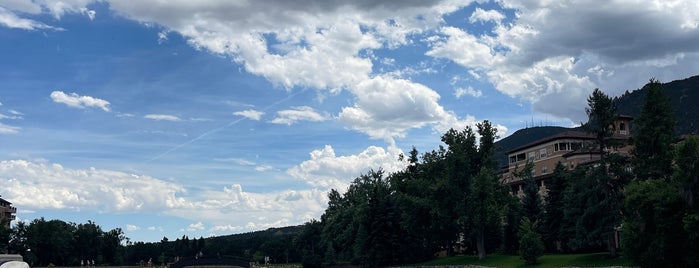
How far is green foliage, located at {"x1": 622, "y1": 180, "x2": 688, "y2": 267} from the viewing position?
43438 millimetres

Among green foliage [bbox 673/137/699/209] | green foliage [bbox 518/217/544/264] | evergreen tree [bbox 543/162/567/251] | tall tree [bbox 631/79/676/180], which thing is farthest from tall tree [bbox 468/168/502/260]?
green foliage [bbox 673/137/699/209]

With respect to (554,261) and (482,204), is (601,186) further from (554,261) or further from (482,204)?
(482,204)

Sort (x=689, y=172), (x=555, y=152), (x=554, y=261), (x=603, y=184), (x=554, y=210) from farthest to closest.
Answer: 1. (x=555, y=152)
2. (x=554, y=210)
3. (x=554, y=261)
4. (x=603, y=184)
5. (x=689, y=172)

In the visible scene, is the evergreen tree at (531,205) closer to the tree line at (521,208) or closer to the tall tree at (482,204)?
the tree line at (521,208)

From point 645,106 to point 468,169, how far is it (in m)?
23.9

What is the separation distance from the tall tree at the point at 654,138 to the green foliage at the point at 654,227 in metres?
5.90

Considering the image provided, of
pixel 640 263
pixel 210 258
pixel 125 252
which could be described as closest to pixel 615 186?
pixel 640 263

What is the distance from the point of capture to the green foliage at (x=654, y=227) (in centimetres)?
4344

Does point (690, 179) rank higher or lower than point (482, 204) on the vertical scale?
lower

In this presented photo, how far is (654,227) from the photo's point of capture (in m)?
44.7

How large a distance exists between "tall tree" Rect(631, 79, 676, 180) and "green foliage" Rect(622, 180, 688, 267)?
19.4 feet

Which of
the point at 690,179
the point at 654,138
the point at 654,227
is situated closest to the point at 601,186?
the point at 654,138

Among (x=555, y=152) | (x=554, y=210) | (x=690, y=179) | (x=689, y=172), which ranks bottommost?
(x=690, y=179)

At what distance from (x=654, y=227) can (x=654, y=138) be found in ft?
31.6
